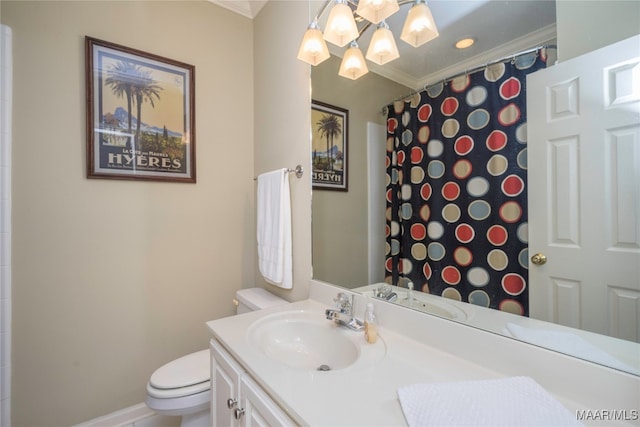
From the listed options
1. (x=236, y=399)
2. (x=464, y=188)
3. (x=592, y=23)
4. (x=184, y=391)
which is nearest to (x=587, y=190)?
(x=464, y=188)

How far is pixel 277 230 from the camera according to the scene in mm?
1446

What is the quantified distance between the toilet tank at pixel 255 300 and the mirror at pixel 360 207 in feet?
1.06

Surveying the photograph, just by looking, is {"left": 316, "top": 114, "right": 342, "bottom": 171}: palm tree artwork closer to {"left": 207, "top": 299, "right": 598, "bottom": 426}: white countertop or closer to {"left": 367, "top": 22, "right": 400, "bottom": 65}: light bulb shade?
{"left": 367, "top": 22, "right": 400, "bottom": 65}: light bulb shade

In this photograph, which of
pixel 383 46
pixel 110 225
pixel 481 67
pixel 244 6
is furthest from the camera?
pixel 244 6

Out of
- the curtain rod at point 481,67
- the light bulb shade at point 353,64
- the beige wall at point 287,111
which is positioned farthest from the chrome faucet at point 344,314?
the light bulb shade at point 353,64

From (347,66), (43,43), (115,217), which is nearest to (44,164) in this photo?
(115,217)

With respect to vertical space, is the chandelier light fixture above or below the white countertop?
above

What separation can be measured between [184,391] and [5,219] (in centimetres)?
106

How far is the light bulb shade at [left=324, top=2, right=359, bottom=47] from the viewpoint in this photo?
3.48 ft

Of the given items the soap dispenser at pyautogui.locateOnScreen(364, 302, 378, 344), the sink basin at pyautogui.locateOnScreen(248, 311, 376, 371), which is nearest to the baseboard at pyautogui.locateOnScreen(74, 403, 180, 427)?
the sink basin at pyautogui.locateOnScreen(248, 311, 376, 371)

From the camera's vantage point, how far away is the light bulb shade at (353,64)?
117cm

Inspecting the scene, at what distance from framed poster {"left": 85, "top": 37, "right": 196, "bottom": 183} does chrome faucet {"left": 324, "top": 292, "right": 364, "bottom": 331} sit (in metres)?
1.14

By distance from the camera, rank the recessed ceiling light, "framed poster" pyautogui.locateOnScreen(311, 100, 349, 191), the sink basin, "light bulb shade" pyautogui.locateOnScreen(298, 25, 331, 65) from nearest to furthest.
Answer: the recessed ceiling light
the sink basin
"light bulb shade" pyautogui.locateOnScreen(298, 25, 331, 65)
"framed poster" pyautogui.locateOnScreen(311, 100, 349, 191)

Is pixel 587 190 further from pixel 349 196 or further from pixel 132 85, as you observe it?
pixel 132 85
